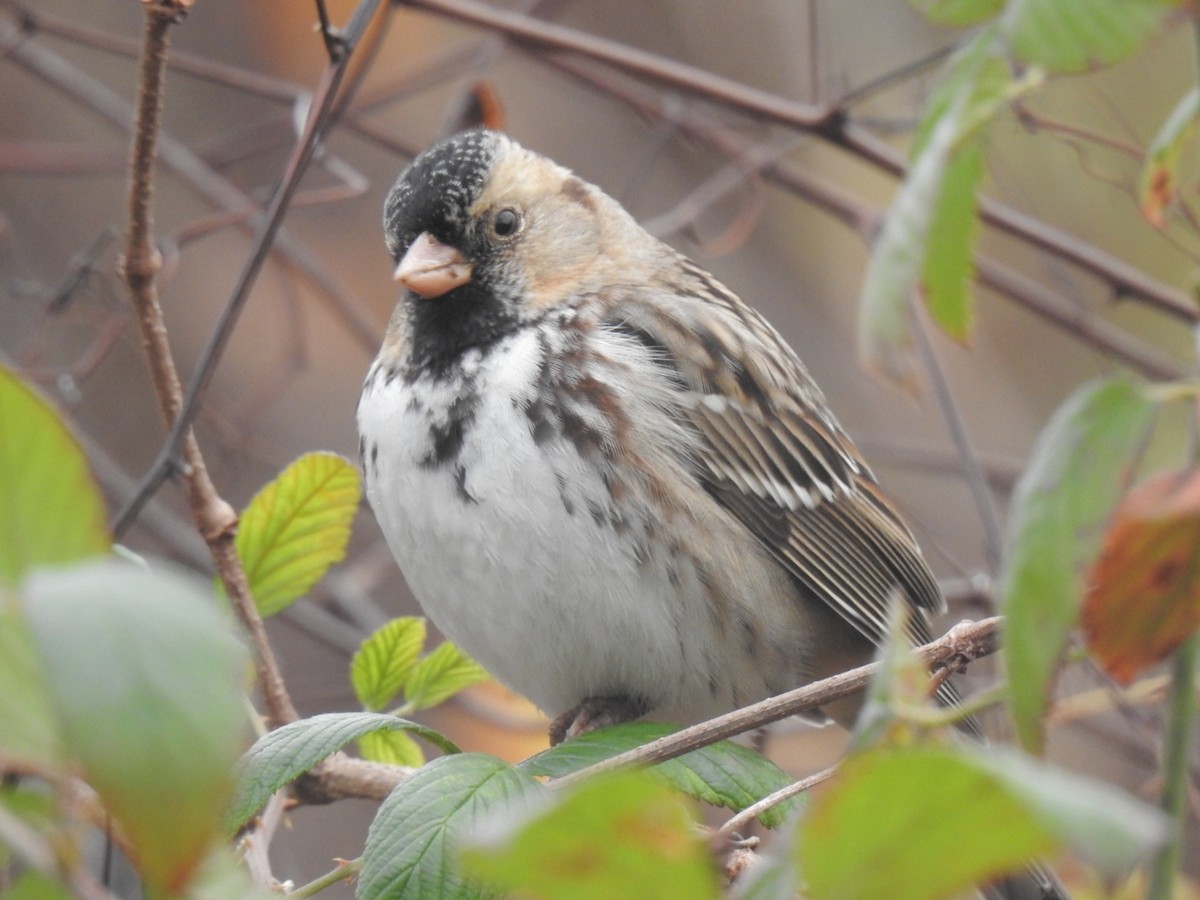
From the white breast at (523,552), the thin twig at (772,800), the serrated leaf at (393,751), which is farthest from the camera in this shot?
the white breast at (523,552)

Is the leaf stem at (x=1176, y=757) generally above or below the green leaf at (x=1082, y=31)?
below

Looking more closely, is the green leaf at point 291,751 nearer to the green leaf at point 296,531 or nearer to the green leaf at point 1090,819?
A: the green leaf at point 296,531

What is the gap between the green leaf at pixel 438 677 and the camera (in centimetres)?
138

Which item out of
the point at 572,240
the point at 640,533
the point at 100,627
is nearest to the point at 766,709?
the point at 100,627

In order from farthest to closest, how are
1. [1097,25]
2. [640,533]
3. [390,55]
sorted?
[390,55], [640,533], [1097,25]

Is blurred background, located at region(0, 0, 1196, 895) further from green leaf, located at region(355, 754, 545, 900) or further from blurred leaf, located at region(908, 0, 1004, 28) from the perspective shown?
blurred leaf, located at region(908, 0, 1004, 28)

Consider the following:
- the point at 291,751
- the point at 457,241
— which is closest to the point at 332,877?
the point at 291,751

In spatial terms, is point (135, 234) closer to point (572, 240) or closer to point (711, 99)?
point (572, 240)

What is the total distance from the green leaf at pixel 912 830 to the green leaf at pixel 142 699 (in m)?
0.18

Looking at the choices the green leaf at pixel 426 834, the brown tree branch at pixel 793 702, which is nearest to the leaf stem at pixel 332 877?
the green leaf at pixel 426 834

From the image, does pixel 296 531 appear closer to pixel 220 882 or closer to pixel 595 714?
pixel 595 714

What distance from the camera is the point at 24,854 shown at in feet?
1.48

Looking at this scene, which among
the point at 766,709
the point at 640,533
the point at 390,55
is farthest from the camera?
the point at 390,55

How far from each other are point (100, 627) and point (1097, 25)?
1.37ft
